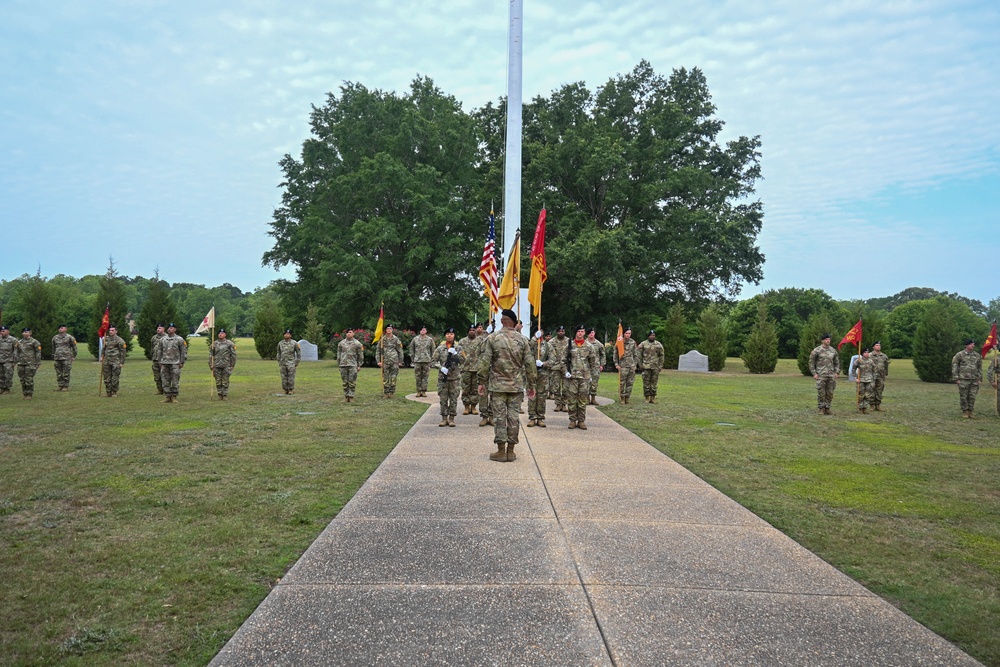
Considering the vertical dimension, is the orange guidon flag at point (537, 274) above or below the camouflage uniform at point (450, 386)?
above

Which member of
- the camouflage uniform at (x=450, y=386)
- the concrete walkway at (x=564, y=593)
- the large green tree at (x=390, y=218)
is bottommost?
the concrete walkway at (x=564, y=593)

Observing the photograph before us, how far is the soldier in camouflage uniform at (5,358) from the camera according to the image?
17.2m

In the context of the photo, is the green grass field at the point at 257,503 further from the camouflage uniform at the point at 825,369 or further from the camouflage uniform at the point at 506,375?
the camouflage uniform at the point at 506,375

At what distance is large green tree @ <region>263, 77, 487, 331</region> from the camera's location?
127 feet

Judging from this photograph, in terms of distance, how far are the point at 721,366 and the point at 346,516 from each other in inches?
1450

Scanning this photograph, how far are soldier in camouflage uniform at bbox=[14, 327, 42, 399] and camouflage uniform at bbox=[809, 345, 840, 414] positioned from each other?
62.7 ft

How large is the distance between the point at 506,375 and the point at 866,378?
1238 centimetres

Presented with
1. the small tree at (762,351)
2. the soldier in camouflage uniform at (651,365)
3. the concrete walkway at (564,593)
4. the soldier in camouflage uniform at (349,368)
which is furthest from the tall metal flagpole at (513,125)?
the small tree at (762,351)

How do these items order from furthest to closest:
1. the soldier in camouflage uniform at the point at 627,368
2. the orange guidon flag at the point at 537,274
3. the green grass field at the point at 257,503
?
the soldier in camouflage uniform at the point at 627,368
the orange guidon flag at the point at 537,274
the green grass field at the point at 257,503

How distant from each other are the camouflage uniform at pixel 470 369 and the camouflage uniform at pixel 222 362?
6575mm

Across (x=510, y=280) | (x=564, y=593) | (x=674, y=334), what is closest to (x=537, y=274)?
(x=510, y=280)

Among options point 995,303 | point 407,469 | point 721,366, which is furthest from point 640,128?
point 995,303

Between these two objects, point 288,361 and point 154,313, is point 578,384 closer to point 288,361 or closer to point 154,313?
point 288,361

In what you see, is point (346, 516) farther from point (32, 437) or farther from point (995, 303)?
point (995, 303)
